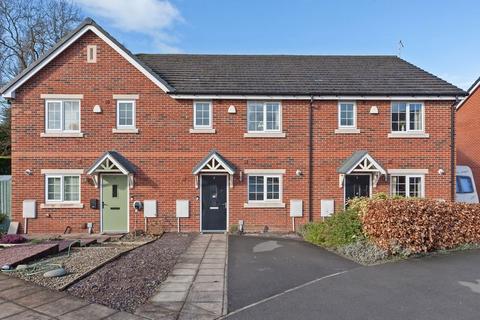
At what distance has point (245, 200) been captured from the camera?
14.7 m

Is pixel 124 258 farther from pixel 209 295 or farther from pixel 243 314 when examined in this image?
pixel 243 314

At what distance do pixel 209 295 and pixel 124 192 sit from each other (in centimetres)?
873

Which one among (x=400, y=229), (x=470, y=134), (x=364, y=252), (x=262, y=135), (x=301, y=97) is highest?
(x=301, y=97)

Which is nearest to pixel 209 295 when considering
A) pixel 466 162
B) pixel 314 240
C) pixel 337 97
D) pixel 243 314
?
pixel 243 314

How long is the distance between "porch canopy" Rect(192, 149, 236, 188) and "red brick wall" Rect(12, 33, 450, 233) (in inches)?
15.2

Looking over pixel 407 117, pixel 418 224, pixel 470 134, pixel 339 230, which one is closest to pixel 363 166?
pixel 407 117

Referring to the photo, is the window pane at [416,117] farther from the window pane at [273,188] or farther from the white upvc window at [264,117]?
the window pane at [273,188]

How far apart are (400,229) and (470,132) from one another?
16.0 m

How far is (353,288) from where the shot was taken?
725 centimetres

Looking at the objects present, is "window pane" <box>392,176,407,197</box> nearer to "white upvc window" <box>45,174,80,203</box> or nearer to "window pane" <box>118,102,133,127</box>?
"window pane" <box>118,102,133,127</box>

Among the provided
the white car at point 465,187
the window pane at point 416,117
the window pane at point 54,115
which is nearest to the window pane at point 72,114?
the window pane at point 54,115

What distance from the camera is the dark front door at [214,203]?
14.7 meters

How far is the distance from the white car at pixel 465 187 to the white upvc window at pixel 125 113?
1316cm

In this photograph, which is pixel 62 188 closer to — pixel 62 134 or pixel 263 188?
pixel 62 134
